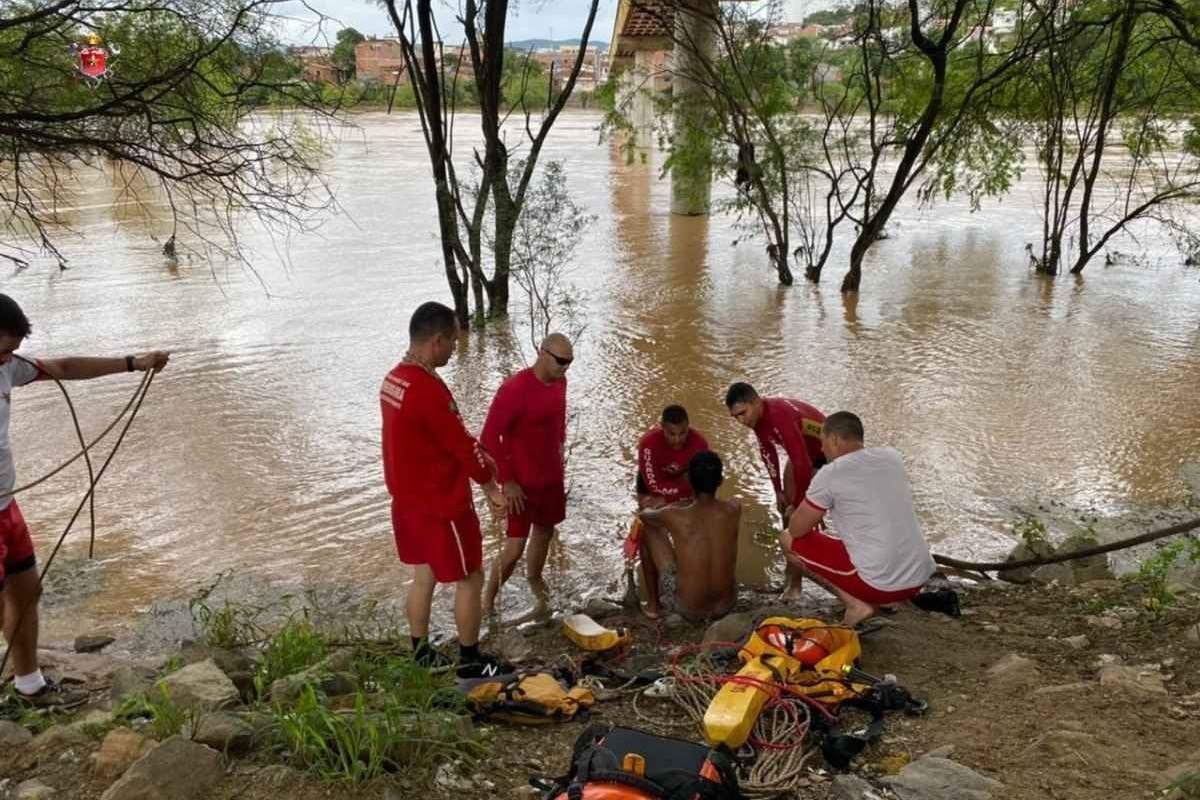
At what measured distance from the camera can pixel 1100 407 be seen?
9.23 metres

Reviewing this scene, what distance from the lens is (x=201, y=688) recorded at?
339 centimetres

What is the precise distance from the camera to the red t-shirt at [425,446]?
384 centimetres

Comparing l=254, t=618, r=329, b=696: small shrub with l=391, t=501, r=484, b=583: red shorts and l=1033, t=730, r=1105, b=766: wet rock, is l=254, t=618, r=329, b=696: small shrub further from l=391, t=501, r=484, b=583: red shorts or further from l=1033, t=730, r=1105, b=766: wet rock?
l=1033, t=730, r=1105, b=766: wet rock

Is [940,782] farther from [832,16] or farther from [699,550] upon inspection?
[832,16]

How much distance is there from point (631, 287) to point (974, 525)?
933cm

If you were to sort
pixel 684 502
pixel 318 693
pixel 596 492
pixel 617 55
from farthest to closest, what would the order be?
pixel 617 55, pixel 596 492, pixel 684 502, pixel 318 693

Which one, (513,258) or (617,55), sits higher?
(617,55)

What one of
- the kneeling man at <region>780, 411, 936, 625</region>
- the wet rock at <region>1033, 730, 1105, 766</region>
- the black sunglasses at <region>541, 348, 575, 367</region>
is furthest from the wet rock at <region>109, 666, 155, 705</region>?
the wet rock at <region>1033, 730, 1105, 766</region>

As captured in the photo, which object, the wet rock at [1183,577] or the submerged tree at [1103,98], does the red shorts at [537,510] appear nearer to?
the wet rock at [1183,577]

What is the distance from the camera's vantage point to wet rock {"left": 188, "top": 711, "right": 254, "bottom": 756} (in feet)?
9.61

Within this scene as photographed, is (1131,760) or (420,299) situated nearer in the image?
(1131,760)

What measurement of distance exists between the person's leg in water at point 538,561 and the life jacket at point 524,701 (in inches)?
70.2

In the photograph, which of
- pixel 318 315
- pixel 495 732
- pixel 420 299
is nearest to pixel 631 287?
pixel 420 299

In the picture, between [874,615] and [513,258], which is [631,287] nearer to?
[513,258]
